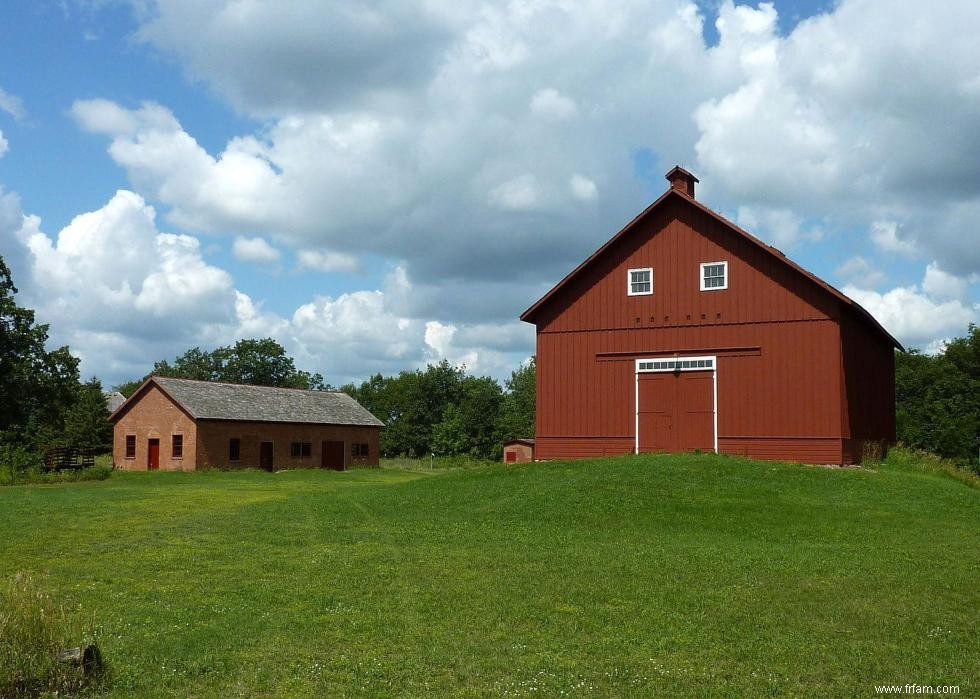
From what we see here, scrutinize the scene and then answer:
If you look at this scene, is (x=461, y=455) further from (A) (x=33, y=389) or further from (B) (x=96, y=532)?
(B) (x=96, y=532)

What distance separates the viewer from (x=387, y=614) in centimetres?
1123

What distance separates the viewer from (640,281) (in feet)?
106

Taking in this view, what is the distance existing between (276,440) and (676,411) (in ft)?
104

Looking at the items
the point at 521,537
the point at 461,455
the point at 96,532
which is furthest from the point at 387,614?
the point at 461,455

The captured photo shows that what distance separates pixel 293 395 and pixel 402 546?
4705cm

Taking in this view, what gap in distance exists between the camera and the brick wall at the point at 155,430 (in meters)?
51.8

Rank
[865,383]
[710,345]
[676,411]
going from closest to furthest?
[710,345]
[676,411]
[865,383]

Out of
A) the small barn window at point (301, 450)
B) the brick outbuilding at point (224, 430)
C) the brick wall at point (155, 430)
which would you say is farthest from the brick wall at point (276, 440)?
the brick wall at point (155, 430)

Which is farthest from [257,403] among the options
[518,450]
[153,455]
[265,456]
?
[518,450]

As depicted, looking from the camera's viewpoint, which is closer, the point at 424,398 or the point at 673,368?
the point at 673,368

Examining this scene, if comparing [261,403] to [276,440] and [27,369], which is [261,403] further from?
[27,369]

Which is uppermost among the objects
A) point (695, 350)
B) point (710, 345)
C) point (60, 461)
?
point (710, 345)

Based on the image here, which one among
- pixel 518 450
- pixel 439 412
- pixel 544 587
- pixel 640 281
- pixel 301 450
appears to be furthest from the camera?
pixel 439 412

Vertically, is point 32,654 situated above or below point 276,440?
below
